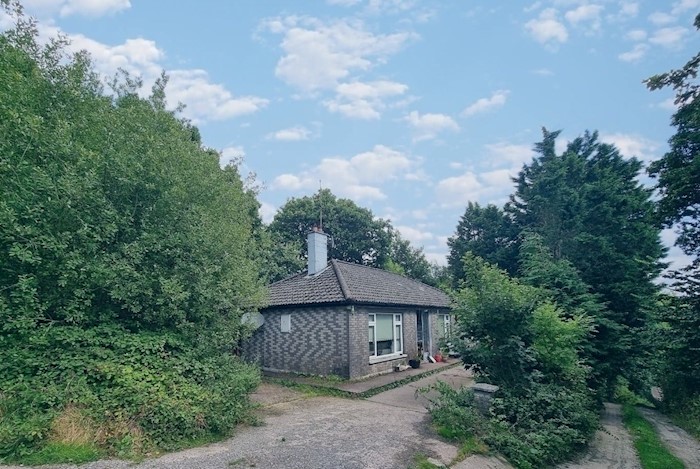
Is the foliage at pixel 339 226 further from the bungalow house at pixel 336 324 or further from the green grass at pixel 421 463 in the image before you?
the green grass at pixel 421 463

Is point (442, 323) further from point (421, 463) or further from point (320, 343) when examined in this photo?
point (421, 463)

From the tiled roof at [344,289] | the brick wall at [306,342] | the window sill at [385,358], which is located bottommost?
the window sill at [385,358]

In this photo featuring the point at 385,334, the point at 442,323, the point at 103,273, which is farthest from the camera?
the point at 442,323

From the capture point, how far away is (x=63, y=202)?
6.61 meters

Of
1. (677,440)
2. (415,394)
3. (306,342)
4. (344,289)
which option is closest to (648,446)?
(677,440)

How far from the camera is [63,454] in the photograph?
5648mm

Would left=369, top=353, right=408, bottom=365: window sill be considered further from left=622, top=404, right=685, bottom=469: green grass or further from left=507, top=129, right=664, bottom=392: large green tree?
left=622, top=404, right=685, bottom=469: green grass

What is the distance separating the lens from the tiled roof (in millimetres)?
14127

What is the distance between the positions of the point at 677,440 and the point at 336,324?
35.3 feet

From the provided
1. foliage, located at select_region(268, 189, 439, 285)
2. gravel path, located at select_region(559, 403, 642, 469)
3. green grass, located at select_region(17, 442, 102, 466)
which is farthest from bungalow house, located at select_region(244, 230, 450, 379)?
foliage, located at select_region(268, 189, 439, 285)

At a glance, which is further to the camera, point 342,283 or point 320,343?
point 342,283

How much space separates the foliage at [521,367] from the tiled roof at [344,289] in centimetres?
463

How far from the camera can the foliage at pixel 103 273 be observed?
20.7ft

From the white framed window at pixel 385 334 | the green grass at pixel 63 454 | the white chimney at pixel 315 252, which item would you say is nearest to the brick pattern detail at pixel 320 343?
the white framed window at pixel 385 334
